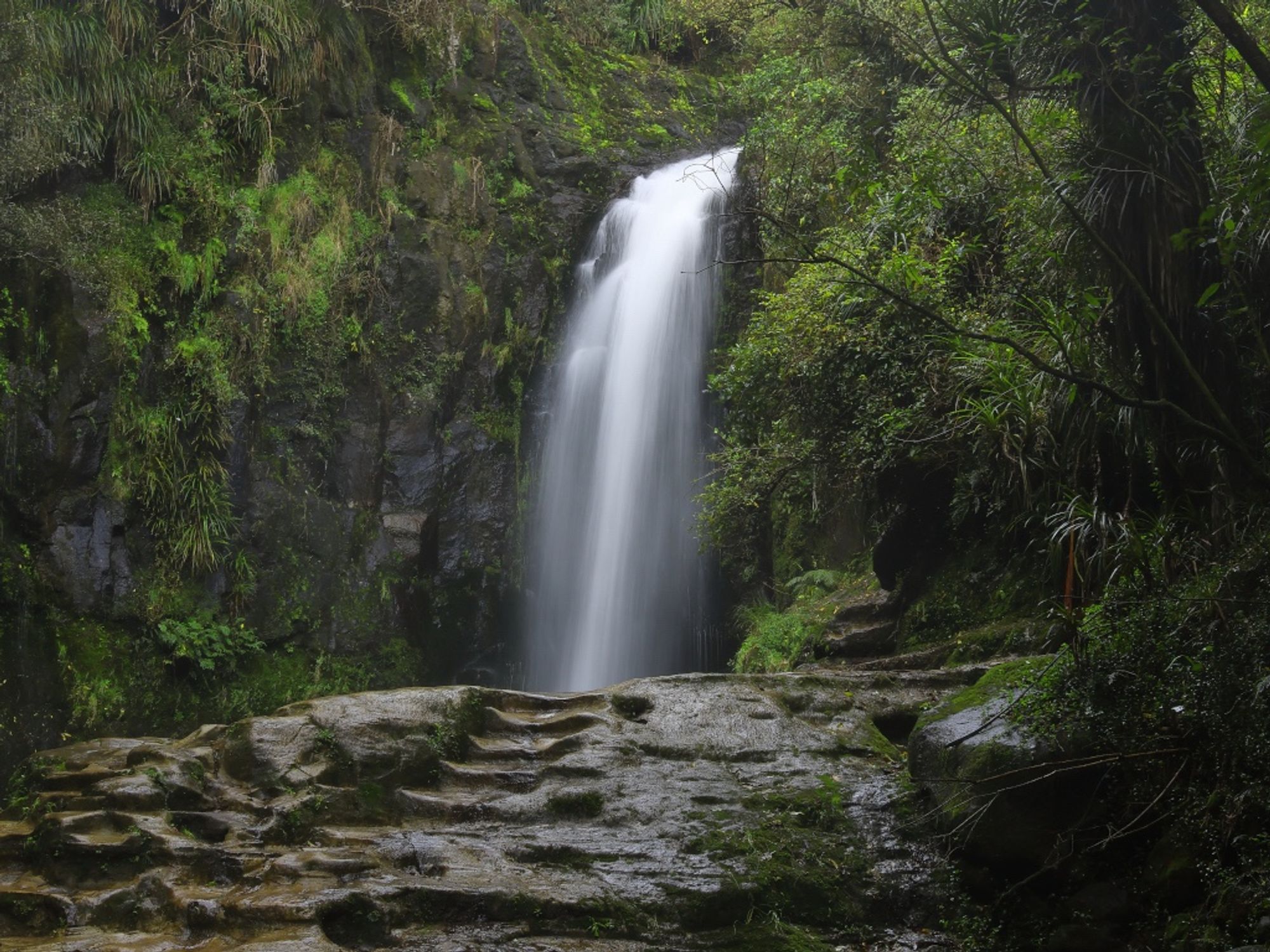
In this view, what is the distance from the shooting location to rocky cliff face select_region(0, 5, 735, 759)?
39.4 feet

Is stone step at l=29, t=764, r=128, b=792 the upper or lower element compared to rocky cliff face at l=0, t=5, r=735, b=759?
lower

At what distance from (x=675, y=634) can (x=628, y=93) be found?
35.9ft

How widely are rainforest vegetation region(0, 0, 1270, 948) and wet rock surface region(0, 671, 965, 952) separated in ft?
4.46

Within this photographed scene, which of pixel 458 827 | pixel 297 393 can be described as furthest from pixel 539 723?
pixel 297 393

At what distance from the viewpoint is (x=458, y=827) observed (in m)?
6.45

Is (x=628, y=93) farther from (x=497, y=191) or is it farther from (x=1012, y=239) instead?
(x=1012, y=239)

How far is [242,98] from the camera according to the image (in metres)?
14.8

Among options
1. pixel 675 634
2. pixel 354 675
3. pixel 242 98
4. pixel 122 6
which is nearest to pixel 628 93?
pixel 242 98

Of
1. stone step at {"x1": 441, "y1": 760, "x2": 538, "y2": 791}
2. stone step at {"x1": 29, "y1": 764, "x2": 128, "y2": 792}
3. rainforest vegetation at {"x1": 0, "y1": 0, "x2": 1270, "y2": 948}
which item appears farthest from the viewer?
stone step at {"x1": 441, "y1": 760, "x2": 538, "y2": 791}

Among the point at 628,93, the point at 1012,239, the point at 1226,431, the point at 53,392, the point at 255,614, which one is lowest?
the point at 255,614

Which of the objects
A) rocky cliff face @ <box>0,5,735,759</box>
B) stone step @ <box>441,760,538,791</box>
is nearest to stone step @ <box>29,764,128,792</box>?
stone step @ <box>441,760,538,791</box>

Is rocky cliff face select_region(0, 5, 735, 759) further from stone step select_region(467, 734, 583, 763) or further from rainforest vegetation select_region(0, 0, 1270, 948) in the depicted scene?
stone step select_region(467, 734, 583, 763)

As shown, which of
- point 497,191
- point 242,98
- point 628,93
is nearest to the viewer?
point 242,98

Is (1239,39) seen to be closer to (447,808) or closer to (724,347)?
(447,808)
